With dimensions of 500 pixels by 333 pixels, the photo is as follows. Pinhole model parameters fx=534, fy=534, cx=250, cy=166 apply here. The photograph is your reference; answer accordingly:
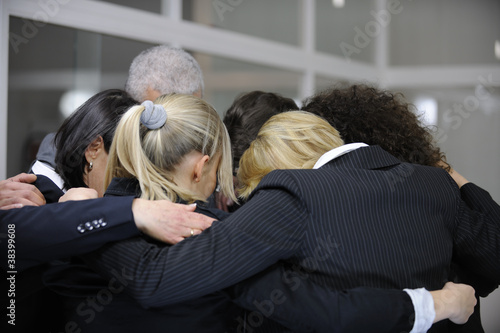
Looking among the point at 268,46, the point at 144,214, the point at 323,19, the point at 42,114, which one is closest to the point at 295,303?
the point at 144,214

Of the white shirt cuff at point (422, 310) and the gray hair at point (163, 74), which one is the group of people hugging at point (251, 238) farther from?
the gray hair at point (163, 74)

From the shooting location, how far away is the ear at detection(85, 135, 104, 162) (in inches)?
68.1

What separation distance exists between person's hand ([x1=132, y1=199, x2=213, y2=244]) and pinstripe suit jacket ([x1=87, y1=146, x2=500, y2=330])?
41 millimetres

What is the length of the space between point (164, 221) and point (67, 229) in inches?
8.6

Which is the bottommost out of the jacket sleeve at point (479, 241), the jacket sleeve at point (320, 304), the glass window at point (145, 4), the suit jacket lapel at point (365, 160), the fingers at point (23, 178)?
the jacket sleeve at point (320, 304)

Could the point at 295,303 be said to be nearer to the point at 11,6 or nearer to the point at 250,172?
the point at 250,172

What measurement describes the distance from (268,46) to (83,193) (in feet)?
9.36

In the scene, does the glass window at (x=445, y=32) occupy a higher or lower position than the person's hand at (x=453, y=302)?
higher

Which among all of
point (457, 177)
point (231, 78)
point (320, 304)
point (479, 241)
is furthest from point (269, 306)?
point (231, 78)

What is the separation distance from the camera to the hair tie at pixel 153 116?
4.61 ft

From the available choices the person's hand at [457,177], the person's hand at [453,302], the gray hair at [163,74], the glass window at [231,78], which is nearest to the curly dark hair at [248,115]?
the gray hair at [163,74]

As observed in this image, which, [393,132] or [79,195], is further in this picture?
[393,132]

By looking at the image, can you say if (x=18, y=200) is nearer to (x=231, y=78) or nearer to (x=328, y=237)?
(x=328, y=237)

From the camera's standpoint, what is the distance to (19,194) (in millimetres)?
1501
